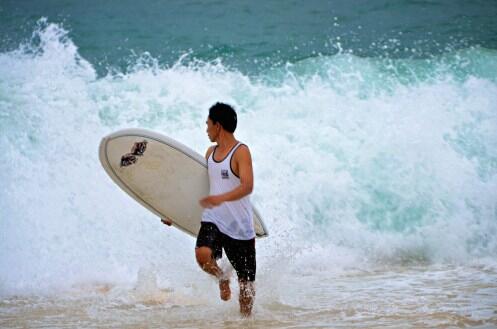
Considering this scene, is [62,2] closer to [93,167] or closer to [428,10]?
[93,167]

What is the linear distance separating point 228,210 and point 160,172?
88 cm

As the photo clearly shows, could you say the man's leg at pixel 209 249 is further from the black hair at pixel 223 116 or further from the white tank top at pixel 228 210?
the black hair at pixel 223 116

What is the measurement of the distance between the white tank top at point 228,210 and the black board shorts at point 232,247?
3cm

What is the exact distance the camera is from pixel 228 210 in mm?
4023

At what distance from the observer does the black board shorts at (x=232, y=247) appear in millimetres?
4008

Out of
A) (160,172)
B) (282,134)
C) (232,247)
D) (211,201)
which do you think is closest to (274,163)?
(282,134)

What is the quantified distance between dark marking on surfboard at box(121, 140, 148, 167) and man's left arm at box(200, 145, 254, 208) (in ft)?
3.21

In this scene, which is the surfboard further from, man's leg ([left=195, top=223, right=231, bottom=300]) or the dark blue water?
the dark blue water

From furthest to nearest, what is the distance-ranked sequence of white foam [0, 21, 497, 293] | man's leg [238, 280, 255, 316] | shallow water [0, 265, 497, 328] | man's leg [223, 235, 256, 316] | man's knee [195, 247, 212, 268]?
white foam [0, 21, 497, 293]
shallow water [0, 265, 497, 328]
man's leg [238, 280, 255, 316]
man's leg [223, 235, 256, 316]
man's knee [195, 247, 212, 268]

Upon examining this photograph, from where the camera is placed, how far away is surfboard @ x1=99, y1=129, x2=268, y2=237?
466 centimetres

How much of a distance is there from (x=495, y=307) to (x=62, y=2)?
8.29 m

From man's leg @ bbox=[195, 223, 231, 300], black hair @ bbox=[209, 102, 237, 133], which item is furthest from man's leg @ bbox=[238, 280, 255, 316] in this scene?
black hair @ bbox=[209, 102, 237, 133]

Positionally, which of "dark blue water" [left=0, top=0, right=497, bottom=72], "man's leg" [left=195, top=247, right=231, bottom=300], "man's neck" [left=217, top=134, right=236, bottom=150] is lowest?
"man's leg" [left=195, top=247, right=231, bottom=300]

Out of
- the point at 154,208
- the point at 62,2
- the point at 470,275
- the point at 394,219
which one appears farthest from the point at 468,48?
the point at 154,208
